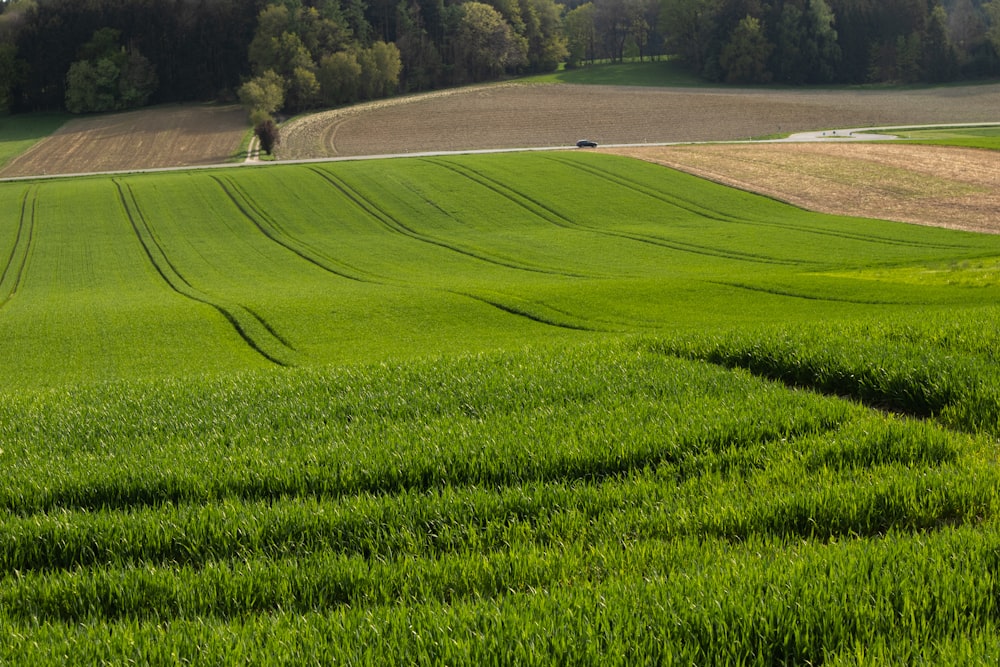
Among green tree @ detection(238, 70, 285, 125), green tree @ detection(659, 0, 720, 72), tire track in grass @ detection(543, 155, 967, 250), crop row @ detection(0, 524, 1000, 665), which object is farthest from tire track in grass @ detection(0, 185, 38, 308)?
green tree @ detection(659, 0, 720, 72)

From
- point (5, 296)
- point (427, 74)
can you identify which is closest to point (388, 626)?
point (5, 296)

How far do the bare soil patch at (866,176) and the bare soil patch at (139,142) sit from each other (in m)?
45.7

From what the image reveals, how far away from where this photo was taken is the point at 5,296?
39906mm

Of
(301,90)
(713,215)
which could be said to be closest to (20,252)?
(713,215)

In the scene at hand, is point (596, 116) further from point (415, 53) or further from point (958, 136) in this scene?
Result: point (958, 136)

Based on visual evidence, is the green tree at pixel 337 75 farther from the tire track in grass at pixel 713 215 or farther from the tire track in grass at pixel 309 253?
the tire track in grass at pixel 713 215

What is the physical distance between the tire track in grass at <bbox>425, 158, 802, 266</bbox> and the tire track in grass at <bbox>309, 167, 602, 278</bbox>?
7.81 m

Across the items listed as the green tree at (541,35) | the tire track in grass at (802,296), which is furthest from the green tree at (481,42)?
the tire track in grass at (802,296)

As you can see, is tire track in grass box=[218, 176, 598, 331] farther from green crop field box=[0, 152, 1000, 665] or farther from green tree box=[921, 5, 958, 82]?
green tree box=[921, 5, 958, 82]

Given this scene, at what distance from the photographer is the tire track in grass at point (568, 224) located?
4200 centimetres

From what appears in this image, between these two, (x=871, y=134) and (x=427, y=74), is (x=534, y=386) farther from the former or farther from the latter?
(x=427, y=74)

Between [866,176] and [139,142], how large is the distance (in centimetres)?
7645

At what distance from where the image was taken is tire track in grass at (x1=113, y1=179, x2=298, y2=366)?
25.7 meters

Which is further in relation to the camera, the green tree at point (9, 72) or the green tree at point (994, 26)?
the green tree at point (994, 26)
